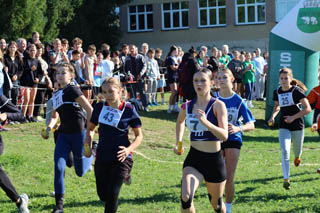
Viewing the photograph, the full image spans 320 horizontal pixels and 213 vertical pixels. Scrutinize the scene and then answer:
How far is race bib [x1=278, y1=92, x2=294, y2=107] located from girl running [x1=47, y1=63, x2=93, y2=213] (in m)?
3.42

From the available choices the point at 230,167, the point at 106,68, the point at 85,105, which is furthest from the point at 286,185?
the point at 106,68

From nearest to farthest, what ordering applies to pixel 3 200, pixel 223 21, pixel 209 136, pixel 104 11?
pixel 209 136 < pixel 3 200 < pixel 104 11 < pixel 223 21

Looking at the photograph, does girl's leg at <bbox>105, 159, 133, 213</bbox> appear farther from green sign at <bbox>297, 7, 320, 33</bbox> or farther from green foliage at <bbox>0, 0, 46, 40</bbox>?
green foliage at <bbox>0, 0, 46, 40</bbox>

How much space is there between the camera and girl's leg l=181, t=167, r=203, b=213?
18.4 feet

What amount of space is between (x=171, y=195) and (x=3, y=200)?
2490 millimetres

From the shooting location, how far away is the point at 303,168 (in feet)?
36.3

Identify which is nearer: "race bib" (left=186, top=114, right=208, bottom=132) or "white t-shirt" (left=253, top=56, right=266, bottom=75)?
"race bib" (left=186, top=114, right=208, bottom=132)

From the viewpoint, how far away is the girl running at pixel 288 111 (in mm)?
8664

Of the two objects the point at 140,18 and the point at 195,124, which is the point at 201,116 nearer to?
the point at 195,124

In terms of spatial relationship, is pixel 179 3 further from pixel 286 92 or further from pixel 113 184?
pixel 113 184

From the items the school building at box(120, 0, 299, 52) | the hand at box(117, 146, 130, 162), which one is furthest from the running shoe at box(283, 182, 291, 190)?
the school building at box(120, 0, 299, 52)

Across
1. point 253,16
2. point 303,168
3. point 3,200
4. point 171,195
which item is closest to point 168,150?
point 303,168

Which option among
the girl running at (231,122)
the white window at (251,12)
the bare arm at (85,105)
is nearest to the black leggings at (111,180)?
the bare arm at (85,105)

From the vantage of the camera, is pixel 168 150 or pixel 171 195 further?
pixel 168 150
